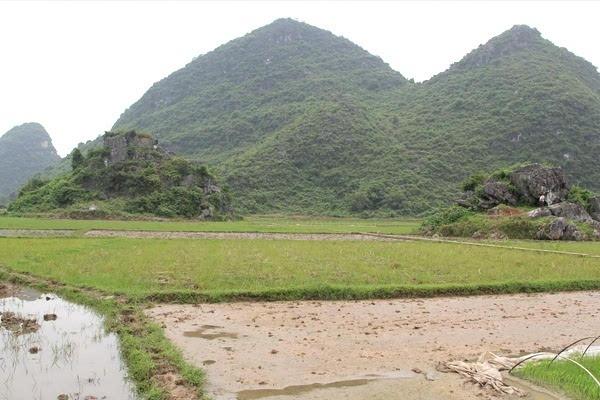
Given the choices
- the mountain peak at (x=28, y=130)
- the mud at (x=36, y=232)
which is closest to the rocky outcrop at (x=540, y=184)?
the mud at (x=36, y=232)

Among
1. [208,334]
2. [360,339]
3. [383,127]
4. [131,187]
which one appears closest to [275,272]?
[208,334]

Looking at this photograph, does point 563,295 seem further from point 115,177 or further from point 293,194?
point 293,194

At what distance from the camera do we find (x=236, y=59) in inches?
6097

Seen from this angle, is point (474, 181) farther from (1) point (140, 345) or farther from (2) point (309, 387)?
(2) point (309, 387)

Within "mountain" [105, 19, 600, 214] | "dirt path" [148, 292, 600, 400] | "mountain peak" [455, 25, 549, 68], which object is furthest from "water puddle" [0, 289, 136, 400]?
"mountain peak" [455, 25, 549, 68]

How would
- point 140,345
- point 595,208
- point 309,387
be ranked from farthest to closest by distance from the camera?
point 595,208, point 140,345, point 309,387

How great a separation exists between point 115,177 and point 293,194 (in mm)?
27636

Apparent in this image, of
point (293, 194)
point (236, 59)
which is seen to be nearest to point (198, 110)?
point (236, 59)

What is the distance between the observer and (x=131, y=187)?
5481cm

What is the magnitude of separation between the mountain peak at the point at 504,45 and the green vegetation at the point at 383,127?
300mm

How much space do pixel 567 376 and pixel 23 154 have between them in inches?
7179

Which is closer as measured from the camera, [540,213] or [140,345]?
[140,345]

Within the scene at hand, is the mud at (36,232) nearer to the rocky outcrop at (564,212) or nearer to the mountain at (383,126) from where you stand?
the rocky outcrop at (564,212)

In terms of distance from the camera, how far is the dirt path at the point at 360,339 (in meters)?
7.01
